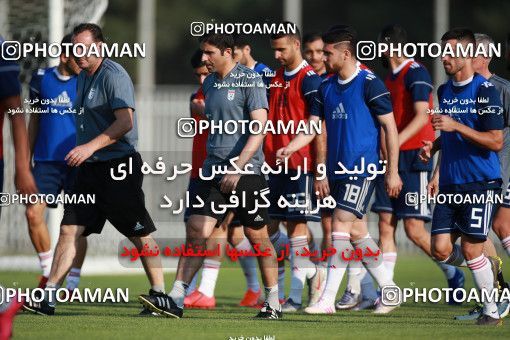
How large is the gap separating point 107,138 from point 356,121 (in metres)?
2.24

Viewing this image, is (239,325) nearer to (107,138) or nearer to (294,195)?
(107,138)

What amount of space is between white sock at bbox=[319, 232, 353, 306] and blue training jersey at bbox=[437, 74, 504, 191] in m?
1.06

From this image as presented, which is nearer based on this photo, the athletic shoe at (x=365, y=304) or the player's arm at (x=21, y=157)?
the player's arm at (x=21, y=157)

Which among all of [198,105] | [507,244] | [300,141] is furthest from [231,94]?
[507,244]

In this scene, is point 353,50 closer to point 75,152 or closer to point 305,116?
point 305,116

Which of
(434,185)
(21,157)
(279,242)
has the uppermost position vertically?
(21,157)

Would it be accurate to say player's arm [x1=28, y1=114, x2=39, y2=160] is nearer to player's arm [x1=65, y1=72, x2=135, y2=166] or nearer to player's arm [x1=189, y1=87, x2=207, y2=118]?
player's arm [x1=189, y1=87, x2=207, y2=118]

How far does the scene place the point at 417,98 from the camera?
11656mm

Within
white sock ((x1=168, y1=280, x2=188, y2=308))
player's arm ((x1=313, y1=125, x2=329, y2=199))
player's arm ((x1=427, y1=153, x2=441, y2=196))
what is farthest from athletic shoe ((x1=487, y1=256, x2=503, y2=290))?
white sock ((x1=168, y1=280, x2=188, y2=308))

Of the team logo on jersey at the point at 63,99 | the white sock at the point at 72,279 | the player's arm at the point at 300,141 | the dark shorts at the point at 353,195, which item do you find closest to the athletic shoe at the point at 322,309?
the dark shorts at the point at 353,195

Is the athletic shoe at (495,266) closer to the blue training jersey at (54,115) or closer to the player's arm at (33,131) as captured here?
the blue training jersey at (54,115)

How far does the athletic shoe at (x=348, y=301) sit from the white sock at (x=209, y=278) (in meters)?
1.28

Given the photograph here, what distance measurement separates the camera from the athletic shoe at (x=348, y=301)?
12.0 metres

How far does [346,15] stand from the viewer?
131ft
